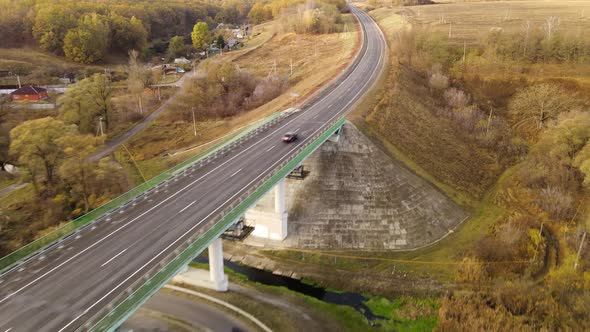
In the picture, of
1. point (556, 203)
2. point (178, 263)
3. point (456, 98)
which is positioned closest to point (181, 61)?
point (456, 98)

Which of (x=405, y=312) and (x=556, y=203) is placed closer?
(x=405, y=312)

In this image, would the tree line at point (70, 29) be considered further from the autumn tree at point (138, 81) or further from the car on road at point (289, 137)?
the car on road at point (289, 137)

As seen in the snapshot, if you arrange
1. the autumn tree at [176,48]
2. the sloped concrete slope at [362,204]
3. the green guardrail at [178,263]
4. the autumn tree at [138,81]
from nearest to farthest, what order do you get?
the green guardrail at [178,263] < the sloped concrete slope at [362,204] < the autumn tree at [138,81] < the autumn tree at [176,48]

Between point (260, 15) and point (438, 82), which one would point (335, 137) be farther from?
point (260, 15)

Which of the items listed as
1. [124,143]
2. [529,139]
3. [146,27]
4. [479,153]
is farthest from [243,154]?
[146,27]

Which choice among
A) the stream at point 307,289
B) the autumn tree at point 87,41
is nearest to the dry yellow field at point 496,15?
the stream at point 307,289

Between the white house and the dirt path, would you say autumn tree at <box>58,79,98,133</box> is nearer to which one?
the dirt path
